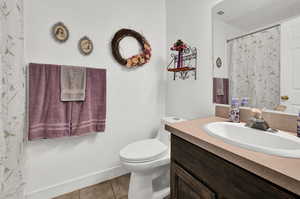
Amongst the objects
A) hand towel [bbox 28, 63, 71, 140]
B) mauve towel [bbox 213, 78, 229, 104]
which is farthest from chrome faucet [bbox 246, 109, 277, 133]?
hand towel [bbox 28, 63, 71, 140]

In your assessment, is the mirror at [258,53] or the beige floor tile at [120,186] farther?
the beige floor tile at [120,186]

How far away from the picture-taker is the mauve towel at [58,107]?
3.90ft

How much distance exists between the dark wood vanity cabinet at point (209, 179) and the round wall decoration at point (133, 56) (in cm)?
111

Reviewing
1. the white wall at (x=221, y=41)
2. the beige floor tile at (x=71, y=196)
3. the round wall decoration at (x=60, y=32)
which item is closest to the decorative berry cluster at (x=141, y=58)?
the round wall decoration at (x=60, y=32)

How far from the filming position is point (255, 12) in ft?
3.20

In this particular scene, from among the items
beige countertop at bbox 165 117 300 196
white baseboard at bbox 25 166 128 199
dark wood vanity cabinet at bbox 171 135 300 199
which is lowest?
white baseboard at bbox 25 166 128 199

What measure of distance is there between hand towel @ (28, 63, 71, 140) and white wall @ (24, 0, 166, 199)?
117mm

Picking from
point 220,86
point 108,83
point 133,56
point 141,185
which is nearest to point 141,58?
point 133,56

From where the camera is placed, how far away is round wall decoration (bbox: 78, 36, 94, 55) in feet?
4.62

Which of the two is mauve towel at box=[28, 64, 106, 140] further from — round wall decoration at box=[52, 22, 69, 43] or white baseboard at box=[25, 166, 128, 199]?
white baseboard at box=[25, 166, 128, 199]

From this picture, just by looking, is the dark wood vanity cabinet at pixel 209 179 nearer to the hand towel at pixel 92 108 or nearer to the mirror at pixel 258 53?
the mirror at pixel 258 53

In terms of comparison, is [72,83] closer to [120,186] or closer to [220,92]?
[120,186]

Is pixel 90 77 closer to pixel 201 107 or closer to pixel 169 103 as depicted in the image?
pixel 169 103

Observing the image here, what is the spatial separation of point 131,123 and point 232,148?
1.34m
